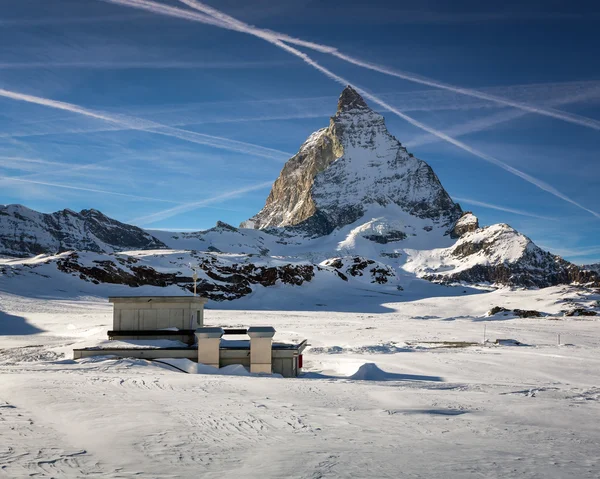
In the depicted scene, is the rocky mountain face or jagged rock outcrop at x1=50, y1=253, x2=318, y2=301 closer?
jagged rock outcrop at x1=50, y1=253, x2=318, y2=301

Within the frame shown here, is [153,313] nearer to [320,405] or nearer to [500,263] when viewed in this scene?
[320,405]

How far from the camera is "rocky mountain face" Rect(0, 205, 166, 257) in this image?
16188 centimetres

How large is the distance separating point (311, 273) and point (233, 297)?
2101cm

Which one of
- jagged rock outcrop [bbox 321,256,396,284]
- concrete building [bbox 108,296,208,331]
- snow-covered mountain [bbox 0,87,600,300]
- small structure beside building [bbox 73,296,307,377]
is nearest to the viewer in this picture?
small structure beside building [bbox 73,296,307,377]

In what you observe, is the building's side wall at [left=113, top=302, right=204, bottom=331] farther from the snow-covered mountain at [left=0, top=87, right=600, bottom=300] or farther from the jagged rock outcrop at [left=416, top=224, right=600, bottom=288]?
the jagged rock outcrop at [left=416, top=224, right=600, bottom=288]

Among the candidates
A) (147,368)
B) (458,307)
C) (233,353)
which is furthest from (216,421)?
(458,307)

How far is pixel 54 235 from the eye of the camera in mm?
175625

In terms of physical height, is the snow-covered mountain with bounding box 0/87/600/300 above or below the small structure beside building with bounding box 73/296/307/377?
above

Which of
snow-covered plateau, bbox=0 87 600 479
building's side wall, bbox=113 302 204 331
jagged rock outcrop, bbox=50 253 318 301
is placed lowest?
snow-covered plateau, bbox=0 87 600 479

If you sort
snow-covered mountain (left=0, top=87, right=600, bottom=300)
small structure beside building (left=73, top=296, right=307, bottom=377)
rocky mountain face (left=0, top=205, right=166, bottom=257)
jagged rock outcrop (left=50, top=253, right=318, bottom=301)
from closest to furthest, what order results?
1. small structure beside building (left=73, top=296, right=307, bottom=377)
2. jagged rock outcrop (left=50, top=253, right=318, bottom=301)
3. snow-covered mountain (left=0, top=87, right=600, bottom=300)
4. rocky mountain face (left=0, top=205, right=166, bottom=257)

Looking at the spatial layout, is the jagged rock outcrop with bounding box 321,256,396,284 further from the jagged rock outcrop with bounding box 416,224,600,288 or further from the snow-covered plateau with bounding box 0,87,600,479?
the snow-covered plateau with bounding box 0,87,600,479

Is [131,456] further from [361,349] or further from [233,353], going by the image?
[361,349]

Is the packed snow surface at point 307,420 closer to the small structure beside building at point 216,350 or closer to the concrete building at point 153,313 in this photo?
the small structure beside building at point 216,350

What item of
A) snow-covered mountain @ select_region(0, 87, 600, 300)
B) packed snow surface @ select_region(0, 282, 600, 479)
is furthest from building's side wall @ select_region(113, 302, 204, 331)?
snow-covered mountain @ select_region(0, 87, 600, 300)
